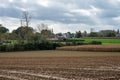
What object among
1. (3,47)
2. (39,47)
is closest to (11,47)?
(3,47)

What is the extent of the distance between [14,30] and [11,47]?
6542 centimetres

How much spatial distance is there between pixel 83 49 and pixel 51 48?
9.71m

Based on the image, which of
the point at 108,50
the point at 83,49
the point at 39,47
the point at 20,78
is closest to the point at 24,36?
the point at 39,47

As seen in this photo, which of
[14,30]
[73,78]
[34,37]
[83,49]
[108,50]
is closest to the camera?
[73,78]

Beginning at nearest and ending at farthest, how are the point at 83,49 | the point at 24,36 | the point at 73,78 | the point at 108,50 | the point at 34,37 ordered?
the point at 73,78 < the point at 108,50 < the point at 83,49 < the point at 34,37 < the point at 24,36

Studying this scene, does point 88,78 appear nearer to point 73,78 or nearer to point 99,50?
point 73,78

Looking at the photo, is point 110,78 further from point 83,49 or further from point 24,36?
point 24,36

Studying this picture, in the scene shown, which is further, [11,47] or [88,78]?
[11,47]

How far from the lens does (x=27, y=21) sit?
97.3 metres

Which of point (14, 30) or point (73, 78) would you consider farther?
point (14, 30)

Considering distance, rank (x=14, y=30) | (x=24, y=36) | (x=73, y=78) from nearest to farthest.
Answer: (x=73, y=78), (x=24, y=36), (x=14, y=30)

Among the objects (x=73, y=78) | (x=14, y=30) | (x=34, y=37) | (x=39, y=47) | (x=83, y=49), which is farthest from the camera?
(x=14, y=30)

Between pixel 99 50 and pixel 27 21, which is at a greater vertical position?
pixel 27 21

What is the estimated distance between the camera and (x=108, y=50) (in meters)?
61.3
